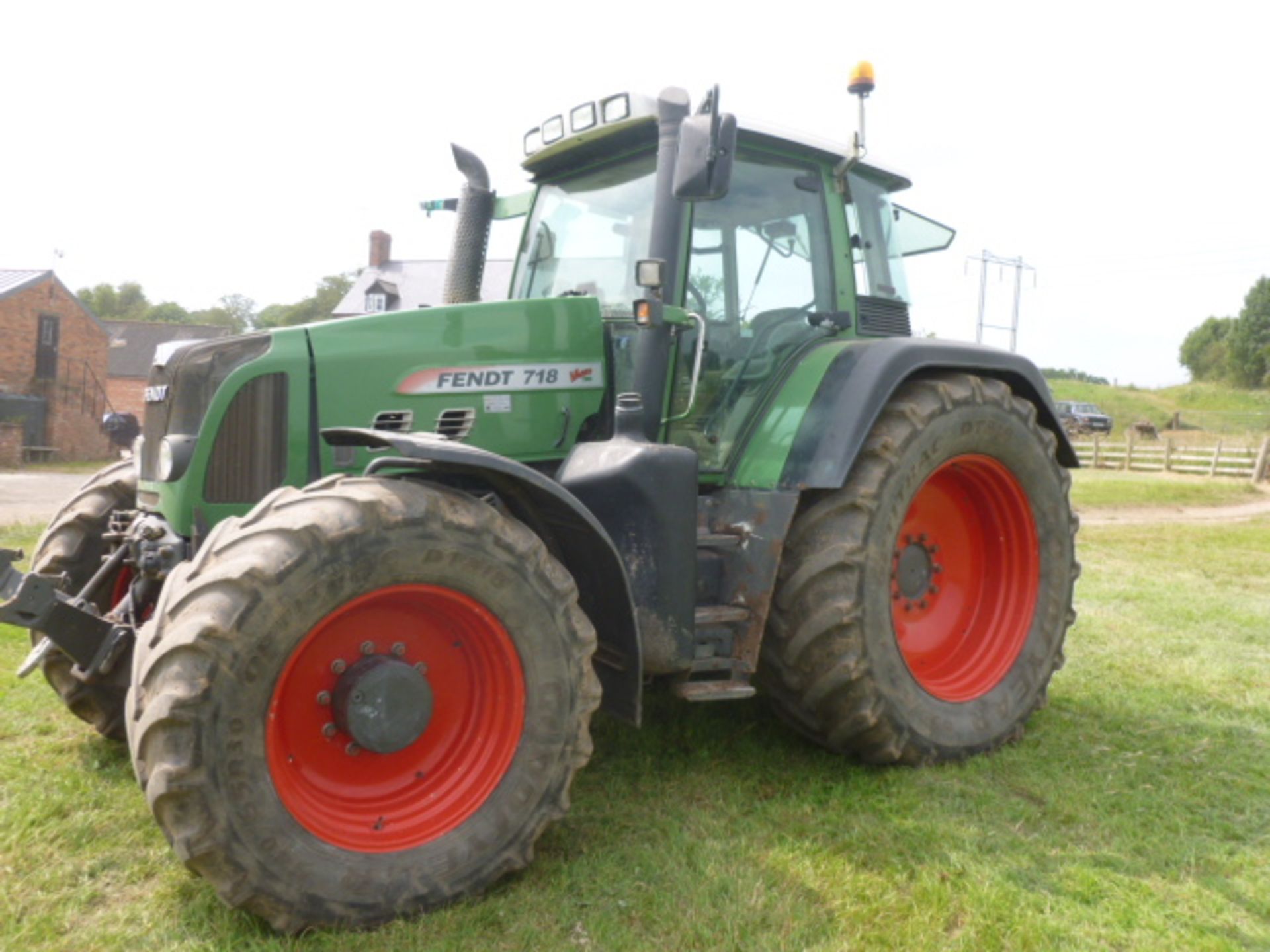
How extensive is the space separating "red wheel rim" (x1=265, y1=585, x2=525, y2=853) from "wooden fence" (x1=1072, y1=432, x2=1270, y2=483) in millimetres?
22856

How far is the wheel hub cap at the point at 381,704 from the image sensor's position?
8.76ft

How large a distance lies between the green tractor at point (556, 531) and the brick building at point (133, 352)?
38.2 metres

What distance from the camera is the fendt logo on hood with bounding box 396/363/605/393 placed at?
11.2 ft

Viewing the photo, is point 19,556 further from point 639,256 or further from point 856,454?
point 856,454

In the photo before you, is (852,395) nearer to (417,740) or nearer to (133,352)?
(417,740)

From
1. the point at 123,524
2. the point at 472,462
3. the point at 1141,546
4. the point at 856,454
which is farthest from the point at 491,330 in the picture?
the point at 1141,546

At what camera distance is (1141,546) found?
35.3ft

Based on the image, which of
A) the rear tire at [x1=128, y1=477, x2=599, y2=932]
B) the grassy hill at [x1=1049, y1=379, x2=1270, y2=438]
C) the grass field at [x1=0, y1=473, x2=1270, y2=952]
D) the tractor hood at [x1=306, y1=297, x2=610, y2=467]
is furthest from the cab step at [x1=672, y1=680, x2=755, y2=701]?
the grassy hill at [x1=1049, y1=379, x2=1270, y2=438]

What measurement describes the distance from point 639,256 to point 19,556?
2331mm

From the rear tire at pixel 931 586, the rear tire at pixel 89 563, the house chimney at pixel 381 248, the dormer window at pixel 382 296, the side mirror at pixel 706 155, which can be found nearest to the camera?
the side mirror at pixel 706 155

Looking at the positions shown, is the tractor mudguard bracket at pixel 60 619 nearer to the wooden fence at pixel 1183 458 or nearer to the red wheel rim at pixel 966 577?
the red wheel rim at pixel 966 577

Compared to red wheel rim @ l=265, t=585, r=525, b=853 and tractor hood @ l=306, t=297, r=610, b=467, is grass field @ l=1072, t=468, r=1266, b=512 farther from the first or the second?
red wheel rim @ l=265, t=585, r=525, b=853

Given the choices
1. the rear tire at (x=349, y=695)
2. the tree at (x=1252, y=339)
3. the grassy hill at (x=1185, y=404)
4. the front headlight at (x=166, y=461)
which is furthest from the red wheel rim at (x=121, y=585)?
the tree at (x=1252, y=339)

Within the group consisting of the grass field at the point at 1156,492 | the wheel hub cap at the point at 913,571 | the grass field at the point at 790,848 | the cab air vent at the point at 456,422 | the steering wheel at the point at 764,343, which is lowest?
the grass field at the point at 1156,492
